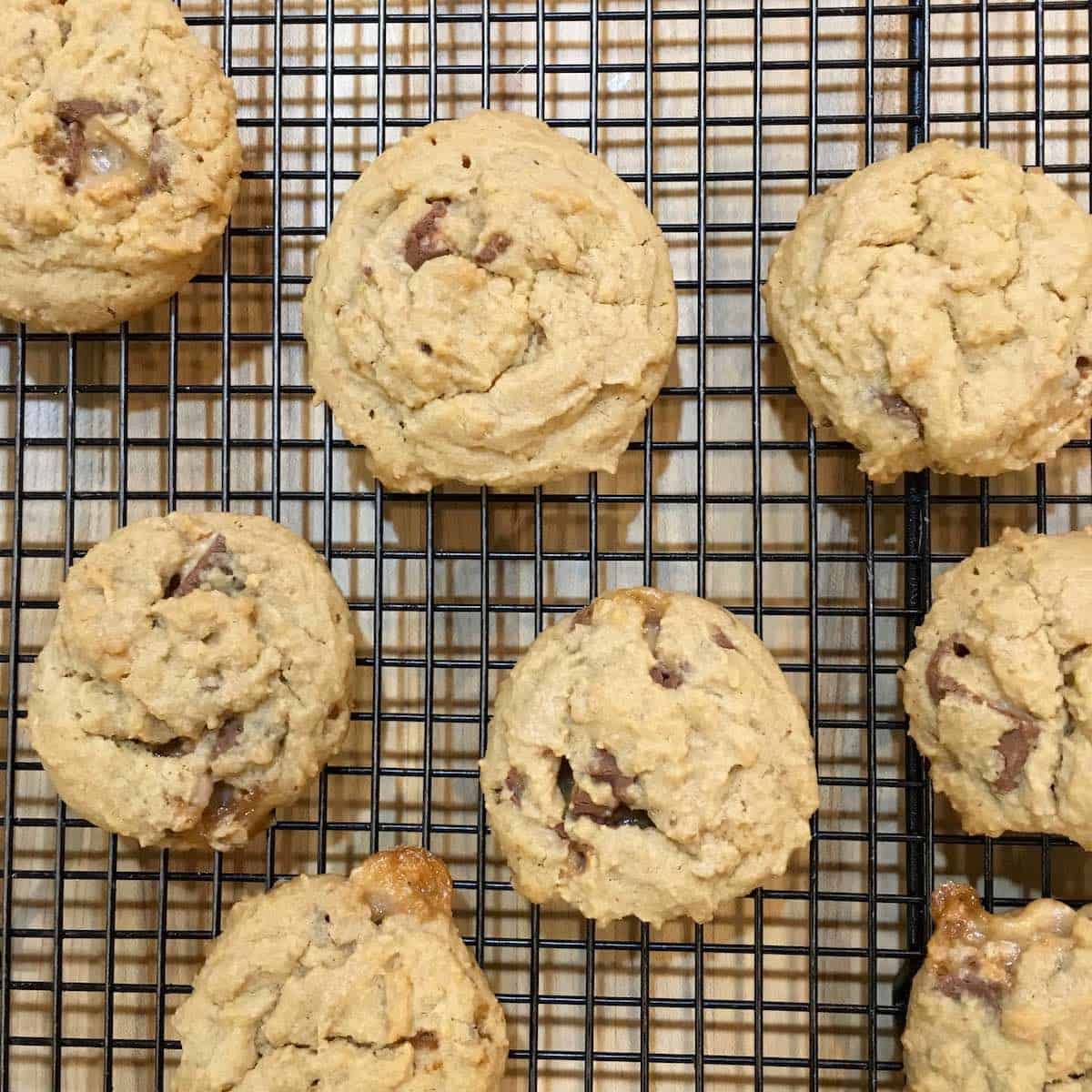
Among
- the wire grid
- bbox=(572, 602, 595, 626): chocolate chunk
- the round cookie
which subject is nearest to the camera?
the round cookie

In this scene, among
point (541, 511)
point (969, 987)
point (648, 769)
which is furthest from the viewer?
point (541, 511)

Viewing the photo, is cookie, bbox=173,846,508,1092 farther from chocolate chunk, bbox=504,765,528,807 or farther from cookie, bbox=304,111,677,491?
cookie, bbox=304,111,677,491

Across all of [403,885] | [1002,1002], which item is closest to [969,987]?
[1002,1002]

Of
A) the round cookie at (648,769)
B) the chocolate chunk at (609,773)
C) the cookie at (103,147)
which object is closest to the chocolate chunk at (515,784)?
the round cookie at (648,769)

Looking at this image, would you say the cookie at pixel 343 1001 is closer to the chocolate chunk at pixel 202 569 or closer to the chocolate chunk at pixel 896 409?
the chocolate chunk at pixel 202 569

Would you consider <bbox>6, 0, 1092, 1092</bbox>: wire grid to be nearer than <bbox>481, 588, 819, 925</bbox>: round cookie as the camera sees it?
No

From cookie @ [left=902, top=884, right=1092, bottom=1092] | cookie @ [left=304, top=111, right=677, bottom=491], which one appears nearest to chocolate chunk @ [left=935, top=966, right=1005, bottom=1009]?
cookie @ [left=902, top=884, right=1092, bottom=1092]

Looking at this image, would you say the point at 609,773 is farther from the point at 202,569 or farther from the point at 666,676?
the point at 202,569
